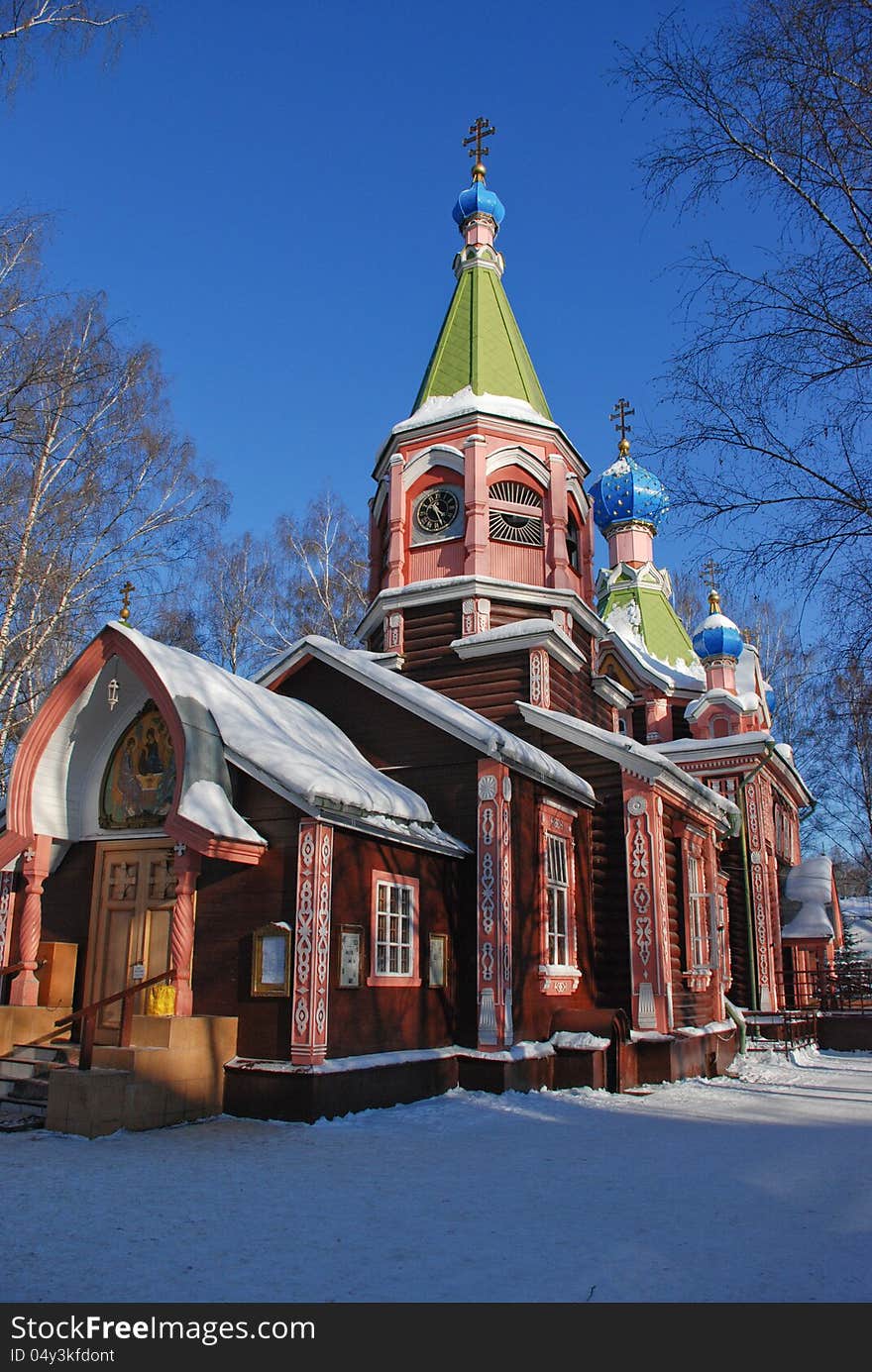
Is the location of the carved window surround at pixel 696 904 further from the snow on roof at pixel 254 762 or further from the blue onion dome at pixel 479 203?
the blue onion dome at pixel 479 203

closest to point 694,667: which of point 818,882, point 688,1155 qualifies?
point 818,882

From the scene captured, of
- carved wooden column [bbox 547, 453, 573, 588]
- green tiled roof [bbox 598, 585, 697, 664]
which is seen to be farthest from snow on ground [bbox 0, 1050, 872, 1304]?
green tiled roof [bbox 598, 585, 697, 664]

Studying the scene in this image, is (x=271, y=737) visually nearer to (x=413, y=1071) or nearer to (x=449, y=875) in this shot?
(x=449, y=875)

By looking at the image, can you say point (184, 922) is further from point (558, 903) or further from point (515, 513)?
point (515, 513)

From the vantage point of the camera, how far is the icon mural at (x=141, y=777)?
36.9ft

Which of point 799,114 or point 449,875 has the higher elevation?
point 799,114

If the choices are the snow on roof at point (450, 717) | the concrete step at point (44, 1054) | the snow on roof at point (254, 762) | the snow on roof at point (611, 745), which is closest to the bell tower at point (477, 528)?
the snow on roof at point (611, 745)

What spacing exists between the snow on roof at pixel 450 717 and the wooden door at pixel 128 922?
11.7 ft

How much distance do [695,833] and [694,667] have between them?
927 centimetres

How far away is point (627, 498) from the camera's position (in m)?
27.8

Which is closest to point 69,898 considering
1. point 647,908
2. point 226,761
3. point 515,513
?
point 226,761

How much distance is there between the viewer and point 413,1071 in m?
10.7
